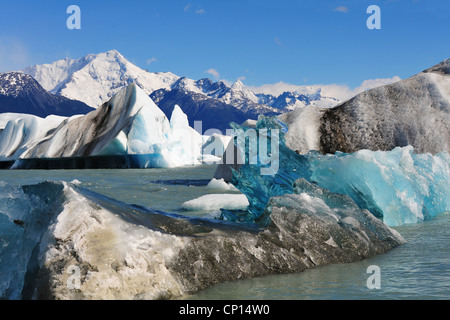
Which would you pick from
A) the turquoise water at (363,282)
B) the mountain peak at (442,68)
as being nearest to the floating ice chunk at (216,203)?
the turquoise water at (363,282)

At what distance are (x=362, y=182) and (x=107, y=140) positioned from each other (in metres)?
18.5

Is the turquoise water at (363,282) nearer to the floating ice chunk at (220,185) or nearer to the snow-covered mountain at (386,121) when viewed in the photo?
the floating ice chunk at (220,185)

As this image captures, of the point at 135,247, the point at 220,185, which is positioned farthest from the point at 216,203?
the point at 135,247

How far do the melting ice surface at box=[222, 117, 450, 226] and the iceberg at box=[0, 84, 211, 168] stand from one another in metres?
17.4

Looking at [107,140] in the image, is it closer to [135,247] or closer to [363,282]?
[135,247]

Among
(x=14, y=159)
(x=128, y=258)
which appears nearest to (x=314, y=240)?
(x=128, y=258)

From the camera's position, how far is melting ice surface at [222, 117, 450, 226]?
5289mm

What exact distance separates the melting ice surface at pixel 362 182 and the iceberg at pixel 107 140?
17.4 metres

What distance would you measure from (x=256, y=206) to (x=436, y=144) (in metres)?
7.41

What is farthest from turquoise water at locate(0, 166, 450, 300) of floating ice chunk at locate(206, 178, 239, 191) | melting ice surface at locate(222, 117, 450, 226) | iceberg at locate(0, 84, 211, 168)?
iceberg at locate(0, 84, 211, 168)

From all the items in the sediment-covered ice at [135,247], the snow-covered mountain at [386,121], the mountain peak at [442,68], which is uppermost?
the mountain peak at [442,68]

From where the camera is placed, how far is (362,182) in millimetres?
6156

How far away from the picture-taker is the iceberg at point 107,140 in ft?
76.6

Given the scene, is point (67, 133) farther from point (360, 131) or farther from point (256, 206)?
point (256, 206)
